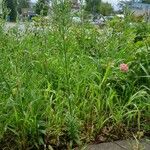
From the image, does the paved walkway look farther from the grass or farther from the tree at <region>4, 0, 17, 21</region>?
the tree at <region>4, 0, 17, 21</region>

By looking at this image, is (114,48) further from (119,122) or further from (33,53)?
(119,122)

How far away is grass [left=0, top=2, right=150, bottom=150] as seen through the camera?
3.36m

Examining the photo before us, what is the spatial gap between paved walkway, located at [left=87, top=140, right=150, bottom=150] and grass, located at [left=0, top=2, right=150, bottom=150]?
0.30 feet

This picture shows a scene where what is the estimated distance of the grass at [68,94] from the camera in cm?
336

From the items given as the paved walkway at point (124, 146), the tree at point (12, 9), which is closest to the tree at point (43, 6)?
the tree at point (12, 9)

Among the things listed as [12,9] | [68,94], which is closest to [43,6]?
[12,9]

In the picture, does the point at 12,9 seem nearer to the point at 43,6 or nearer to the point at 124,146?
the point at 43,6

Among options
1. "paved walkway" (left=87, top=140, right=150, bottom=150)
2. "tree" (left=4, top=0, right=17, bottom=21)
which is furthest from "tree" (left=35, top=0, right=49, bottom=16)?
"paved walkway" (left=87, top=140, right=150, bottom=150)

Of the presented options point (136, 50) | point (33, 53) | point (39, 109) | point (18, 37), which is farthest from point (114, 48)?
point (39, 109)

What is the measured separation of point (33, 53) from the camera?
15.8 feet

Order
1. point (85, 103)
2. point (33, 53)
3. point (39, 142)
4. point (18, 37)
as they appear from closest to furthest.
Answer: point (39, 142) → point (85, 103) → point (33, 53) → point (18, 37)

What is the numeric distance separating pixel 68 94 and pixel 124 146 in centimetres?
64

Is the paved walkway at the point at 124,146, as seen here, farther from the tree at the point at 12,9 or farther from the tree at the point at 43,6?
the tree at the point at 12,9

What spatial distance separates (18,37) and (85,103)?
6.84ft
